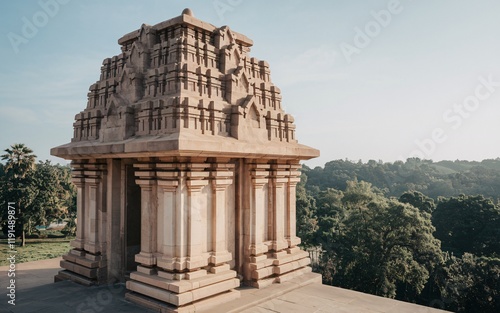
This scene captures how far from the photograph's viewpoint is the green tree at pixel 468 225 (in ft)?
111

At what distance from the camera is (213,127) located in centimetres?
874

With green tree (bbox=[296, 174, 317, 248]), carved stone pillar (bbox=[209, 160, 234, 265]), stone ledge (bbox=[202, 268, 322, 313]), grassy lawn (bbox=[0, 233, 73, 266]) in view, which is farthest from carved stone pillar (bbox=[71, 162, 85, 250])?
green tree (bbox=[296, 174, 317, 248])

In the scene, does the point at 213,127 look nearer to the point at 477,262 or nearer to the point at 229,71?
the point at 229,71

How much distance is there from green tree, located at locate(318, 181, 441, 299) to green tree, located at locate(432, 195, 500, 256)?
407 inches

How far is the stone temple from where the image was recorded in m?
7.98

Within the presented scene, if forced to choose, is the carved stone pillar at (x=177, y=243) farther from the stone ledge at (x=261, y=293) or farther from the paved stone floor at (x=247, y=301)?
the paved stone floor at (x=247, y=301)

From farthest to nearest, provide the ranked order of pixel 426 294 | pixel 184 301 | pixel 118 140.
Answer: pixel 426 294, pixel 118 140, pixel 184 301

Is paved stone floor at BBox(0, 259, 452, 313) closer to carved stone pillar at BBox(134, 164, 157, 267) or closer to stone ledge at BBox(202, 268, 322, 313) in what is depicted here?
stone ledge at BBox(202, 268, 322, 313)

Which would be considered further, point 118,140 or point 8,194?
point 8,194

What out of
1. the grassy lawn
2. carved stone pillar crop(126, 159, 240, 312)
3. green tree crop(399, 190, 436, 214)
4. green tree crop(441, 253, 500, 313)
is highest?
carved stone pillar crop(126, 159, 240, 312)

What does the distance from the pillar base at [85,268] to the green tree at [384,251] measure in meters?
19.8

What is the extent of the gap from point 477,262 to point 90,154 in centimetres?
2534

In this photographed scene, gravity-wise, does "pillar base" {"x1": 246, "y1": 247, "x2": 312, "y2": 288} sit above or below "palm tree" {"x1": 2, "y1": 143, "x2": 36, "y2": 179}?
below

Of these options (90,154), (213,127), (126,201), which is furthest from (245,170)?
(90,154)
